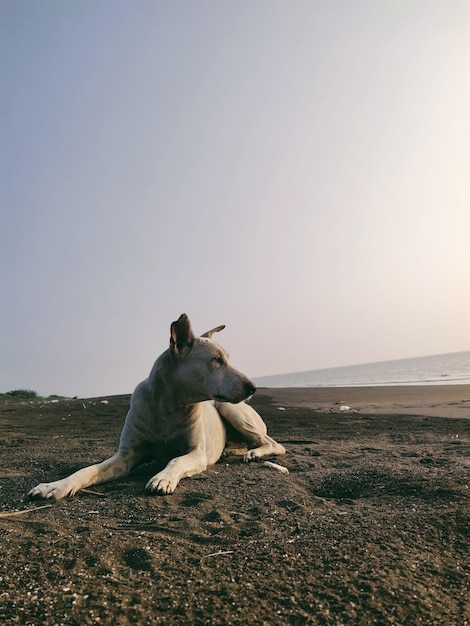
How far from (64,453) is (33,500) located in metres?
2.54

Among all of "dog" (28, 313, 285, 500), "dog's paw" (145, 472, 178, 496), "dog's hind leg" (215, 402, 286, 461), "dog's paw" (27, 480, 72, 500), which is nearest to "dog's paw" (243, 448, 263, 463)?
"dog's hind leg" (215, 402, 286, 461)

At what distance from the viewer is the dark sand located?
5.52 feet

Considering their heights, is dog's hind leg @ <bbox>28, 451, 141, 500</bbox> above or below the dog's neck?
below

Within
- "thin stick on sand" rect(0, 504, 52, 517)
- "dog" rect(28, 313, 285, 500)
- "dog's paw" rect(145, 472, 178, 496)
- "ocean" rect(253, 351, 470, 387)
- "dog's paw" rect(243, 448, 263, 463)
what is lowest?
"ocean" rect(253, 351, 470, 387)

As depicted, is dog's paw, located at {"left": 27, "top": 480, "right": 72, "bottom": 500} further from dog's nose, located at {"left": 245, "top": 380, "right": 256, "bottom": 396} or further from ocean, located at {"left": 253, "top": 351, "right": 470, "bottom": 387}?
ocean, located at {"left": 253, "top": 351, "right": 470, "bottom": 387}

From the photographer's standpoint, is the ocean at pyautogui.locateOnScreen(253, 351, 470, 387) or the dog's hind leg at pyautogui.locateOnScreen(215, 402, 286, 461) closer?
the dog's hind leg at pyautogui.locateOnScreen(215, 402, 286, 461)

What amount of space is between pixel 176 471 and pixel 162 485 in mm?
413

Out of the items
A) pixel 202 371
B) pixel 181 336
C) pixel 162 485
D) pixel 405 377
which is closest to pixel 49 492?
pixel 162 485

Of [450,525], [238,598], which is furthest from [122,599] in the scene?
[450,525]

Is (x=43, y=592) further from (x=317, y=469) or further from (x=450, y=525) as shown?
(x=317, y=469)

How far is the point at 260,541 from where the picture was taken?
7.78ft

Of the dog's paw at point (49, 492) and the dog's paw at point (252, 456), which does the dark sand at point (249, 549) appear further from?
the dog's paw at point (252, 456)

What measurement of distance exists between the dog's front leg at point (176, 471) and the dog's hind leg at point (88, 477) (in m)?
0.51

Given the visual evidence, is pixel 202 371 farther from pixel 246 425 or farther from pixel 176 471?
pixel 246 425
